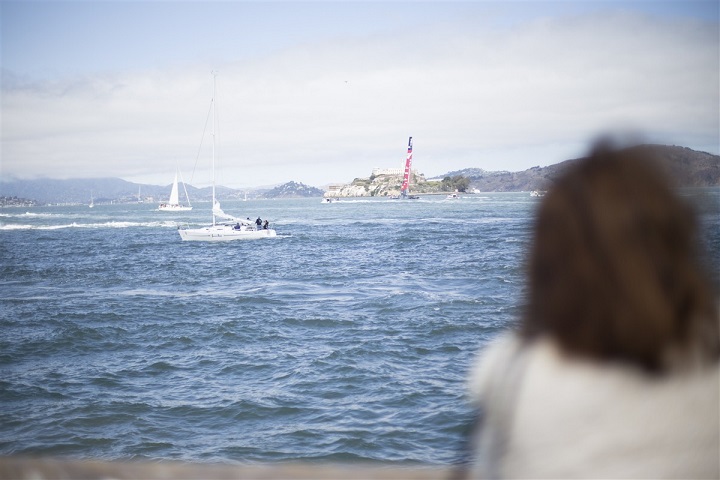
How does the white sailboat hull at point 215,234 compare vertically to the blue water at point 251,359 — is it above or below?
above

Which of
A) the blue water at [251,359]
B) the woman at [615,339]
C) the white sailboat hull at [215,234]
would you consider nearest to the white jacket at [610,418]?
the woman at [615,339]

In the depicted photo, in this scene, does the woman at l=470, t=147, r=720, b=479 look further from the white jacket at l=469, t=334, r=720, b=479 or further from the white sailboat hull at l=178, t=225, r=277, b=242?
the white sailboat hull at l=178, t=225, r=277, b=242

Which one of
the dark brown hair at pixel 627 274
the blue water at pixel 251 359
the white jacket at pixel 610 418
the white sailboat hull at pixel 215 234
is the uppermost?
the dark brown hair at pixel 627 274

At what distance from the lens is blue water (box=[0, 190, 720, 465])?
30.8ft

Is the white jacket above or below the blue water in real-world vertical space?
A: above

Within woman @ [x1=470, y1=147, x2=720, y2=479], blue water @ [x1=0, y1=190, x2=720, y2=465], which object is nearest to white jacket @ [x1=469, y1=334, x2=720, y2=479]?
woman @ [x1=470, y1=147, x2=720, y2=479]

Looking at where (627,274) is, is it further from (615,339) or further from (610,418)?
(610,418)

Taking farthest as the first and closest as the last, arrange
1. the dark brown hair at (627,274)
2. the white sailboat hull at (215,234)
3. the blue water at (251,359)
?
the white sailboat hull at (215,234)
the blue water at (251,359)
the dark brown hair at (627,274)

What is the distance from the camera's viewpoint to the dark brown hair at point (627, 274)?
1195mm

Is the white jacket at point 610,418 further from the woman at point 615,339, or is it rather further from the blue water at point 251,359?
the blue water at point 251,359

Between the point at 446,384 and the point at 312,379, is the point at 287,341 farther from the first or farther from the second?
the point at 446,384

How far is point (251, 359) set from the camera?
13.8 metres

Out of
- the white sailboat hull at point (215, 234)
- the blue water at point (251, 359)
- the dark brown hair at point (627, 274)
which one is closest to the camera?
the dark brown hair at point (627, 274)

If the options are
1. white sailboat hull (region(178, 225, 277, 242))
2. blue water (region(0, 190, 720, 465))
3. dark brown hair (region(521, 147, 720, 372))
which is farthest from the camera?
white sailboat hull (region(178, 225, 277, 242))
